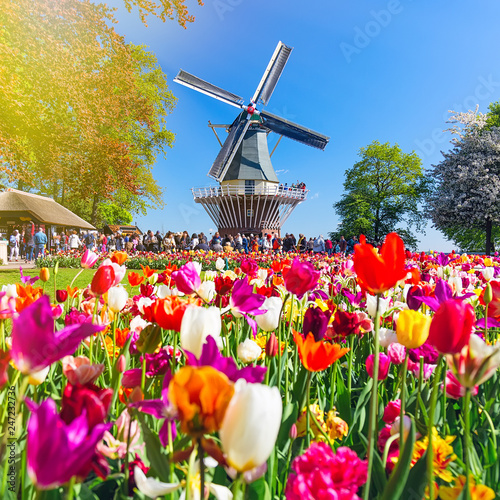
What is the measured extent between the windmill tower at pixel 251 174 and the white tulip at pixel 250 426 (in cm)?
2630

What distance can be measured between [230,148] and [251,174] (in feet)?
8.00

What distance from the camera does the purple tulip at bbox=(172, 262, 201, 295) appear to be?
142 centimetres

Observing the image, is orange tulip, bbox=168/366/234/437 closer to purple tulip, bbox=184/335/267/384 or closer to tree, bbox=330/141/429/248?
purple tulip, bbox=184/335/267/384

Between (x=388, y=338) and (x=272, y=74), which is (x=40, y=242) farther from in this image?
(x=272, y=74)

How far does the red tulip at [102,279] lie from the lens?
1.36m

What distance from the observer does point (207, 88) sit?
2566 centimetres

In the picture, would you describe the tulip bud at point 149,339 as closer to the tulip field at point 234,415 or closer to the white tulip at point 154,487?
the tulip field at point 234,415

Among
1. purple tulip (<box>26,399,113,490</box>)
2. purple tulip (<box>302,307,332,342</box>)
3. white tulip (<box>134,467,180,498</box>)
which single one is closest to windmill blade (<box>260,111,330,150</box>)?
purple tulip (<box>302,307,332,342</box>)

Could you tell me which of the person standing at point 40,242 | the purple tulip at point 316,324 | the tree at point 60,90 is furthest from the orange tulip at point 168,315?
the person standing at point 40,242

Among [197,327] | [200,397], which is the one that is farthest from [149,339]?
[200,397]

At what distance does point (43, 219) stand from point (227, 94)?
569 inches

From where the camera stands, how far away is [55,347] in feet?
1.79

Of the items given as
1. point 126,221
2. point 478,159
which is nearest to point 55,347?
point 478,159

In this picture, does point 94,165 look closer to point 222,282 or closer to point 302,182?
point 222,282
